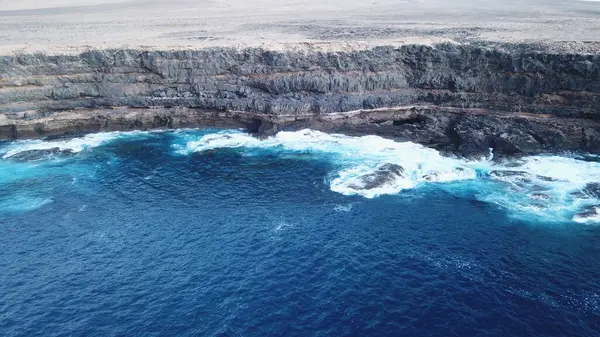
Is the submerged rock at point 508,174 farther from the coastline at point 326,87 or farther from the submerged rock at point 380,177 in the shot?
the submerged rock at point 380,177

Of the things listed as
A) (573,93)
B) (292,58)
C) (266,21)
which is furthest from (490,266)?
(266,21)

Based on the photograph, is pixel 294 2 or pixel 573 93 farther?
pixel 294 2

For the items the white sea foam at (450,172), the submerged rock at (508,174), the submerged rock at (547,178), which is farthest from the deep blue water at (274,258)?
the submerged rock at (547,178)

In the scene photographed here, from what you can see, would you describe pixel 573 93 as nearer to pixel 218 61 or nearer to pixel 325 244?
pixel 325 244

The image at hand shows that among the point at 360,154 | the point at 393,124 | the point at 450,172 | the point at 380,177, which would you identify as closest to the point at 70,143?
the point at 360,154

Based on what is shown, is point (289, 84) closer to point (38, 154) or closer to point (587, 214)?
point (38, 154)

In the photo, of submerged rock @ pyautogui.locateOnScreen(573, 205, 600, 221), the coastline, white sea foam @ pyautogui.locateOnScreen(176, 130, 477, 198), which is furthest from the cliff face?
submerged rock @ pyautogui.locateOnScreen(573, 205, 600, 221)

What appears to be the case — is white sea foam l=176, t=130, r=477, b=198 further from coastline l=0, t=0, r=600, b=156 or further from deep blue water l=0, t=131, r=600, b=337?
coastline l=0, t=0, r=600, b=156

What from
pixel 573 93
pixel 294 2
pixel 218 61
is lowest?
pixel 573 93
